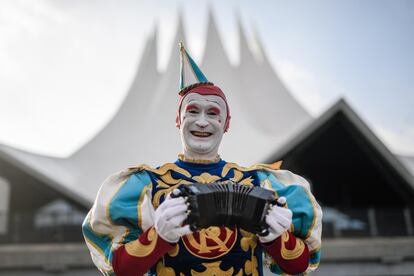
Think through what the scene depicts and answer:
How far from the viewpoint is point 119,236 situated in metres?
2.18

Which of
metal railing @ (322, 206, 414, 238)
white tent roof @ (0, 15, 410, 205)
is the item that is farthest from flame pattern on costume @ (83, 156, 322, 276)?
white tent roof @ (0, 15, 410, 205)

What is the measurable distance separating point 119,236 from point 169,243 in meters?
0.30

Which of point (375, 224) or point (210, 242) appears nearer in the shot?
point (210, 242)

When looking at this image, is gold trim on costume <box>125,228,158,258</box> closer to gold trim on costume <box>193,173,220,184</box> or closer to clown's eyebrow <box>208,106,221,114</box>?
gold trim on costume <box>193,173,220,184</box>

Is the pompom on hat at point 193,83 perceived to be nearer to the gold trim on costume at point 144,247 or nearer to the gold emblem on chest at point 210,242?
the gold emblem on chest at point 210,242

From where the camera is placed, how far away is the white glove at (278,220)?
204 centimetres

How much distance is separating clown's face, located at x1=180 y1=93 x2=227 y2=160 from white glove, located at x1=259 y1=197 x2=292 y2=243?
0.58 metres

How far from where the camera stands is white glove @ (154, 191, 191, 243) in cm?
195

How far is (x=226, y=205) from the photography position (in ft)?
6.46

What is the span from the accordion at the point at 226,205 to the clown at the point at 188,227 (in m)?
0.05

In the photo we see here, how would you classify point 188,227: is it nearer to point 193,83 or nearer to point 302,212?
point 302,212

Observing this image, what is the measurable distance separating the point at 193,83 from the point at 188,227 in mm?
955

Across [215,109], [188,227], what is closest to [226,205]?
[188,227]

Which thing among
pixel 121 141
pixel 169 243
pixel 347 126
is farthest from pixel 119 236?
pixel 121 141
